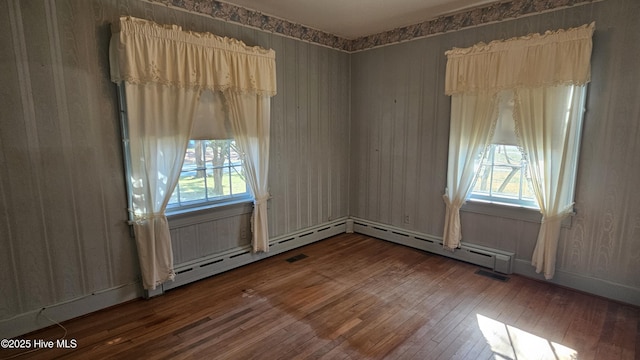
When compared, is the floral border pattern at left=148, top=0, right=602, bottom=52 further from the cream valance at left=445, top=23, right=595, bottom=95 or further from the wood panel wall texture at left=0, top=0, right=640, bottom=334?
the cream valance at left=445, top=23, right=595, bottom=95

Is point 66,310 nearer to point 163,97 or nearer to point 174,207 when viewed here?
point 174,207

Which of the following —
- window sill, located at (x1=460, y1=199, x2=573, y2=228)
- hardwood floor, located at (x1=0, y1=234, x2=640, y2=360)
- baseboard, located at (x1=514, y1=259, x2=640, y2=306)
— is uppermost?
window sill, located at (x1=460, y1=199, x2=573, y2=228)

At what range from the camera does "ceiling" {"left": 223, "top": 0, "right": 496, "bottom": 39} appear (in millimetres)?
3301

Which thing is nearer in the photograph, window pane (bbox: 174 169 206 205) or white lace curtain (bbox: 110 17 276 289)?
white lace curtain (bbox: 110 17 276 289)

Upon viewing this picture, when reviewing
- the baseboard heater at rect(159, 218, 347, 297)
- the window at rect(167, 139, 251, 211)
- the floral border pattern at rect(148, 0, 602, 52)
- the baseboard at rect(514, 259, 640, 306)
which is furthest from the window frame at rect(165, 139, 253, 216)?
the baseboard at rect(514, 259, 640, 306)

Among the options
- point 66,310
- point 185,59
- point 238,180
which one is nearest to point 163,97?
point 185,59

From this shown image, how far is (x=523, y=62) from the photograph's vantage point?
312cm

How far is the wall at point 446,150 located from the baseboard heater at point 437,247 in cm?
8

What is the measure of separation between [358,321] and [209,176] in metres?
2.04

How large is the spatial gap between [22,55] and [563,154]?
4419 millimetres

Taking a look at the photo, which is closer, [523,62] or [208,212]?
[523,62]

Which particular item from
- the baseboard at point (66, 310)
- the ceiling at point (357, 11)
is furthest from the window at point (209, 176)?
the ceiling at point (357, 11)

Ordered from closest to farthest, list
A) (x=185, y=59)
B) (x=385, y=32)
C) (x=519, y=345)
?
(x=519, y=345) < (x=185, y=59) < (x=385, y=32)

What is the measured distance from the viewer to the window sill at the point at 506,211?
10.8 feet
